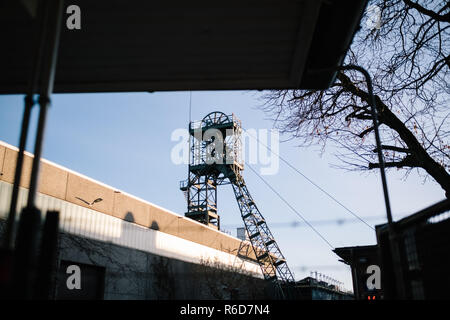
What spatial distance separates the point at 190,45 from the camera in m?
4.28

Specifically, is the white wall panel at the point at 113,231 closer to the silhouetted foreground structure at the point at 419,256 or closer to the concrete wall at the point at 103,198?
the concrete wall at the point at 103,198

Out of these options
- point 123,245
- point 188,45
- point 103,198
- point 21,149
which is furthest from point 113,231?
point 21,149

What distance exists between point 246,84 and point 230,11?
1.18 m

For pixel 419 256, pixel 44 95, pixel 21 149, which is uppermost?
pixel 44 95

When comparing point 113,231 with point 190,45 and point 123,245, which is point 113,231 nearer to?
point 123,245

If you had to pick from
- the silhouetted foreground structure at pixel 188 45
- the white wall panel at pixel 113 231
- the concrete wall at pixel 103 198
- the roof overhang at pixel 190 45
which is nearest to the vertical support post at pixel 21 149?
the silhouetted foreground structure at pixel 188 45

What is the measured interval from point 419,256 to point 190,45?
3.18 metres

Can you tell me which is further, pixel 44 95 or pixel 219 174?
pixel 219 174

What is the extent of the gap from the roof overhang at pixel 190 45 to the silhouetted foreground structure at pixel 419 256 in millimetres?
1961

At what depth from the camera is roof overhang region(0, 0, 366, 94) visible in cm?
368

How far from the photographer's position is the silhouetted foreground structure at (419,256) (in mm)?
2527
